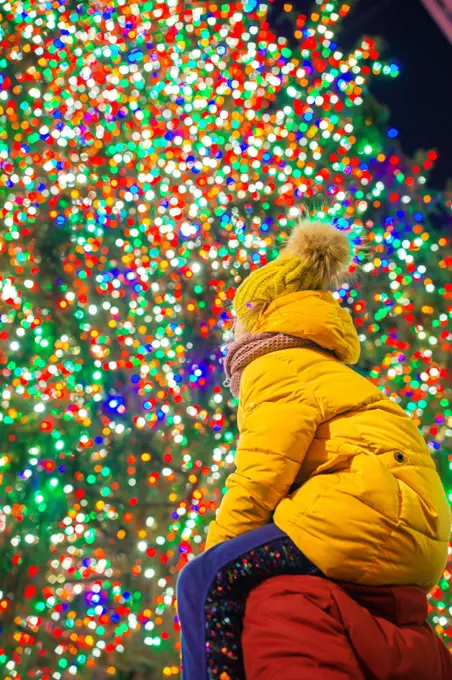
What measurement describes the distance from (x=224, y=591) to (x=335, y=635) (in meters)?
0.25

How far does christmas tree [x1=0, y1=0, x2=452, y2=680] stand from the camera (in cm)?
267

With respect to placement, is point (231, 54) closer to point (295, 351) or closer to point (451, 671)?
point (295, 351)

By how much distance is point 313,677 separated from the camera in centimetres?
105

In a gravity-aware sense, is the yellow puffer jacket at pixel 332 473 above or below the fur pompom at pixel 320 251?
below

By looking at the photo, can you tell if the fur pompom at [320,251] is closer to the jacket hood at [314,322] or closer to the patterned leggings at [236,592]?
the jacket hood at [314,322]

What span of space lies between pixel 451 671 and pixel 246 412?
764mm

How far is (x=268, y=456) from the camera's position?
139cm

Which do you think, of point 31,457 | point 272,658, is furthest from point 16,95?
point 272,658

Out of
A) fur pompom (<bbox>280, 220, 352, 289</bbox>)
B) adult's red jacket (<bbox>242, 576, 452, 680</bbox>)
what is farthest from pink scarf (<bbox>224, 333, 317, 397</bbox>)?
adult's red jacket (<bbox>242, 576, 452, 680</bbox>)

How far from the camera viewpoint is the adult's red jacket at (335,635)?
1087 mm

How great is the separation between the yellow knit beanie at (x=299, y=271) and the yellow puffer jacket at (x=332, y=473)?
0.16 meters

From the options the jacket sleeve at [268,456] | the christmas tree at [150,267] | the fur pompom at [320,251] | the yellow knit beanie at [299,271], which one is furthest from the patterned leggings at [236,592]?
the christmas tree at [150,267]

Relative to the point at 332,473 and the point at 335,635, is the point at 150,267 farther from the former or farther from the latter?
the point at 335,635

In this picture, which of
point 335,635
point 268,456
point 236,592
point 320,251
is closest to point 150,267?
point 320,251
